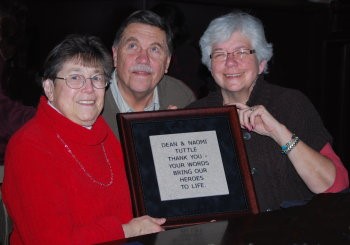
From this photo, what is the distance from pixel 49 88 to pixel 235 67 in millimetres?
901

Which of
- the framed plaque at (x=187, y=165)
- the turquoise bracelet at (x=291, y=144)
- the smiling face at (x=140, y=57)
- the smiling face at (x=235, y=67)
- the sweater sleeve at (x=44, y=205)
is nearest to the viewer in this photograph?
the sweater sleeve at (x=44, y=205)

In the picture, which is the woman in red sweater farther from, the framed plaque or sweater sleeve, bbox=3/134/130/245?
the framed plaque

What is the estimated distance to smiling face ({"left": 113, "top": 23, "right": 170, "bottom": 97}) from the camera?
9.80 feet

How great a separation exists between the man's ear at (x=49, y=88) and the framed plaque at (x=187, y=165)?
289 mm

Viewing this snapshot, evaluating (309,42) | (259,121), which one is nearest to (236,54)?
(259,121)

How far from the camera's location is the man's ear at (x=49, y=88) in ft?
7.86

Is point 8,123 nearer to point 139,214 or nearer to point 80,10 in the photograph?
point 139,214

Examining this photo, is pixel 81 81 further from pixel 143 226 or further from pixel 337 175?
pixel 337 175

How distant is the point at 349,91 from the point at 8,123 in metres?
4.17

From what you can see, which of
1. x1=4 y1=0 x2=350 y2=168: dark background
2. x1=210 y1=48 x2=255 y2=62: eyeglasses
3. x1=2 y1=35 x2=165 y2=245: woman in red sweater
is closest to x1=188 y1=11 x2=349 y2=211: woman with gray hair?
x1=210 y1=48 x2=255 y2=62: eyeglasses

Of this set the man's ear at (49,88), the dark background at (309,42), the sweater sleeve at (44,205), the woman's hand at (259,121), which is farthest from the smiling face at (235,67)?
the dark background at (309,42)

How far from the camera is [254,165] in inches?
109

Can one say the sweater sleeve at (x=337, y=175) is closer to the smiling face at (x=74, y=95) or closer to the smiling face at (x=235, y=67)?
the smiling face at (x=235, y=67)

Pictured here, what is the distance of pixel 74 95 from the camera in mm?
2359
